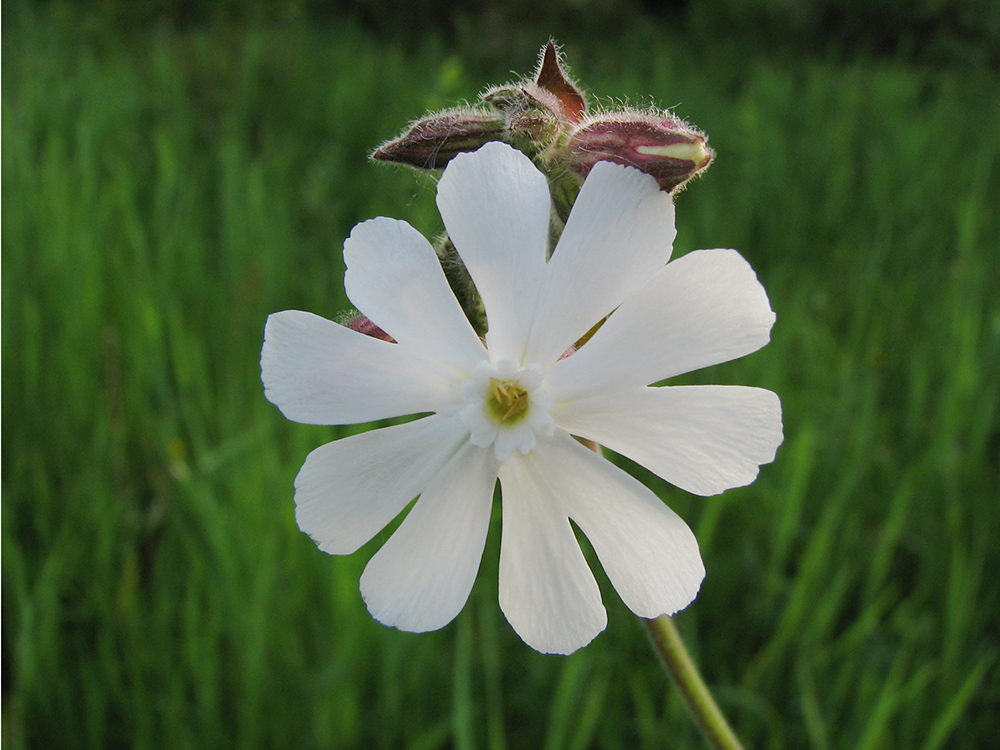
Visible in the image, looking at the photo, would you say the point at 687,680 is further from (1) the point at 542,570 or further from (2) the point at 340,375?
(2) the point at 340,375

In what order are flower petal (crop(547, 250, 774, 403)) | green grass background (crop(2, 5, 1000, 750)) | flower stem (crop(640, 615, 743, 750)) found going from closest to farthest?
1. flower petal (crop(547, 250, 774, 403))
2. flower stem (crop(640, 615, 743, 750))
3. green grass background (crop(2, 5, 1000, 750))

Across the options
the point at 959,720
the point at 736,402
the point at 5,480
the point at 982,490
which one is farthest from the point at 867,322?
the point at 5,480

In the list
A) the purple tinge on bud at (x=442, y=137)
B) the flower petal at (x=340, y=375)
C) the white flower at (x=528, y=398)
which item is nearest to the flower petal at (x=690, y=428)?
the white flower at (x=528, y=398)

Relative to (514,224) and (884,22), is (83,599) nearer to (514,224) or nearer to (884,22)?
(514,224)

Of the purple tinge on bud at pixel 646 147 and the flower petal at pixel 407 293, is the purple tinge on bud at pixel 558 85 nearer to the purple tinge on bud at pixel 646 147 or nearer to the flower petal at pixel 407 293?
the purple tinge on bud at pixel 646 147

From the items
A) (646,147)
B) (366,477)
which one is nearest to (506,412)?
(366,477)

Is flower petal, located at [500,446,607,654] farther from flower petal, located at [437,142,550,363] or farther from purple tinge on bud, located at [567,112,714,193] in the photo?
purple tinge on bud, located at [567,112,714,193]

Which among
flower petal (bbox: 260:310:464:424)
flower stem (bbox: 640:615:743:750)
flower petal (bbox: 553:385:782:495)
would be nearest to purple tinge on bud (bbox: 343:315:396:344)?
flower petal (bbox: 260:310:464:424)
